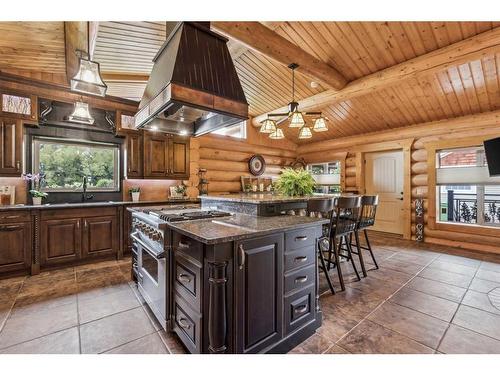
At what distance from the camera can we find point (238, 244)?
62.1 inches

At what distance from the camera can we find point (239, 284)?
5.21ft

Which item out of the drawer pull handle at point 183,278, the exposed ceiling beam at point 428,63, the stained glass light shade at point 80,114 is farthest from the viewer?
the stained glass light shade at point 80,114

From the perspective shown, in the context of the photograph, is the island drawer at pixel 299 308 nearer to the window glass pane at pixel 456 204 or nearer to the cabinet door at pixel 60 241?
the cabinet door at pixel 60 241

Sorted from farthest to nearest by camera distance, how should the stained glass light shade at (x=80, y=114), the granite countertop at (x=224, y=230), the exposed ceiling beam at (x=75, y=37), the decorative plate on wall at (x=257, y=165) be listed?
the decorative plate on wall at (x=257, y=165) → the stained glass light shade at (x=80, y=114) → the exposed ceiling beam at (x=75, y=37) → the granite countertop at (x=224, y=230)

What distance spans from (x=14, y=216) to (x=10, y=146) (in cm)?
107

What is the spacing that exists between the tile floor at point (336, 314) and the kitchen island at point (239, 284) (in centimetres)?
25

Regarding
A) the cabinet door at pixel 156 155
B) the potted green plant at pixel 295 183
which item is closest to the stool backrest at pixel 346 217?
the potted green plant at pixel 295 183

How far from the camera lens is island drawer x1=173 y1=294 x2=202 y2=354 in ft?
5.42

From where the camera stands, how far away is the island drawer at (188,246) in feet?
5.29

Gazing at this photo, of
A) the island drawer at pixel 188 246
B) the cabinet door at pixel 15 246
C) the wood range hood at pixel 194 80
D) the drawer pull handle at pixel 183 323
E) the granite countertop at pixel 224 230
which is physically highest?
the wood range hood at pixel 194 80

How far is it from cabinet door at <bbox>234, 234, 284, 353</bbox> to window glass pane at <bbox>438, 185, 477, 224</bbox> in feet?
17.5

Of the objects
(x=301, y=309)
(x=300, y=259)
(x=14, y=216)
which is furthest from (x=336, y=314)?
(x=14, y=216)

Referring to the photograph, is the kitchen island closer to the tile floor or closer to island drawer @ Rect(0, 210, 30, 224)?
the tile floor
